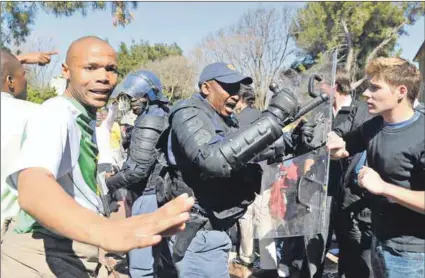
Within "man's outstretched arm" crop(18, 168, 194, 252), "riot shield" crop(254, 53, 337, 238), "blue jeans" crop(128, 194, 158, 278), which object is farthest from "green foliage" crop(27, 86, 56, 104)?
"man's outstretched arm" crop(18, 168, 194, 252)

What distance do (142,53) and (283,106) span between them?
109 ft

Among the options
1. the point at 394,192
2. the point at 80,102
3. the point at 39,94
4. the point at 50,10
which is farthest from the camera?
the point at 39,94

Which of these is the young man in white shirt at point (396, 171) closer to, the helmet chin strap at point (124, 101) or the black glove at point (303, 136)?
the black glove at point (303, 136)

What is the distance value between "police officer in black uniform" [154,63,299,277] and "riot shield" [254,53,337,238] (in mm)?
234

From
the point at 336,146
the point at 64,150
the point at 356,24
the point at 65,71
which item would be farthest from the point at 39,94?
the point at 356,24

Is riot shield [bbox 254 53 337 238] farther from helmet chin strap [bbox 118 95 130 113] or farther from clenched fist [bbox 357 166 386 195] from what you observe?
helmet chin strap [bbox 118 95 130 113]

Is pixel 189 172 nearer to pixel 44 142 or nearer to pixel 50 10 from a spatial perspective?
pixel 44 142

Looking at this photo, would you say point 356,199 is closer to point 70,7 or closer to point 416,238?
point 416,238

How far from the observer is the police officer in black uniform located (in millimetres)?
2271

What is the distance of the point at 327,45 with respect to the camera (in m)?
26.3

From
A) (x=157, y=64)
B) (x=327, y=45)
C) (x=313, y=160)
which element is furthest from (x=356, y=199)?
(x=157, y=64)

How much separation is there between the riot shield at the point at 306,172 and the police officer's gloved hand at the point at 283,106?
0.21m

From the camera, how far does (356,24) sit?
25688mm

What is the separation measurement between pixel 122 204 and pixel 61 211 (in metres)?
4.37
